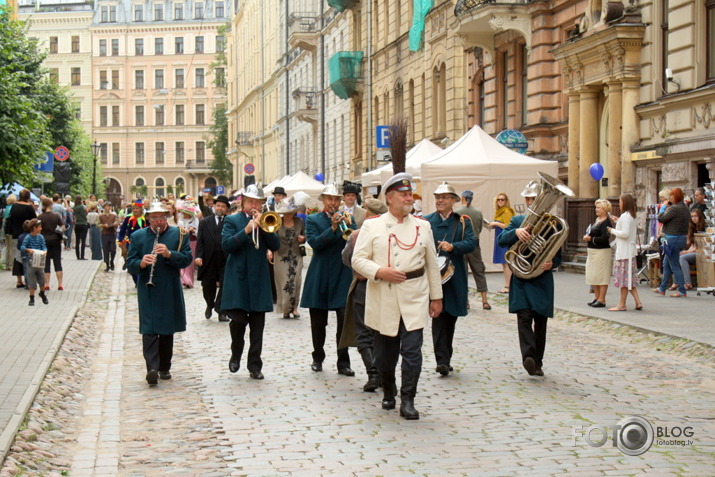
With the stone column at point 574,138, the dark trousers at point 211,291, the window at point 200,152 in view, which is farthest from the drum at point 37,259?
the window at point 200,152

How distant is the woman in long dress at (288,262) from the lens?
1535cm

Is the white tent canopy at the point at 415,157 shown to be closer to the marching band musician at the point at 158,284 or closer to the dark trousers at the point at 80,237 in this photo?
the dark trousers at the point at 80,237

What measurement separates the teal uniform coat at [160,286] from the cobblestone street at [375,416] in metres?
0.55

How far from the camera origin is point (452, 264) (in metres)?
10.2

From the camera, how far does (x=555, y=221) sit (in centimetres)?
1023

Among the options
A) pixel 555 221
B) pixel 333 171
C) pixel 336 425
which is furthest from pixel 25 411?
pixel 333 171

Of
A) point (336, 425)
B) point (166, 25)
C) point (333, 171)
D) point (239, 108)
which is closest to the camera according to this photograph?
point (336, 425)

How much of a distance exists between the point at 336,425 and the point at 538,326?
287cm

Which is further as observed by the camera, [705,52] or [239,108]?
[239,108]

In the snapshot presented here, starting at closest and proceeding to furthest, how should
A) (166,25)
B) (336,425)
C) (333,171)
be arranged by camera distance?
1. (336,425)
2. (333,171)
3. (166,25)

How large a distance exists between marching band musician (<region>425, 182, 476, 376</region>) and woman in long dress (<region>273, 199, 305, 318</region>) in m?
4.90

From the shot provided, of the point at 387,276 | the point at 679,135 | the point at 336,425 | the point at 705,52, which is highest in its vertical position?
the point at 705,52

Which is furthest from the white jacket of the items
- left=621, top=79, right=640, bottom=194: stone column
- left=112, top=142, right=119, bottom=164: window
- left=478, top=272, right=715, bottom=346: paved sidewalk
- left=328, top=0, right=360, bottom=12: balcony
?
left=112, top=142, right=119, bottom=164: window

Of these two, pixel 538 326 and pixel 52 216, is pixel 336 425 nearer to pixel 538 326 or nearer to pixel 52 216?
pixel 538 326
